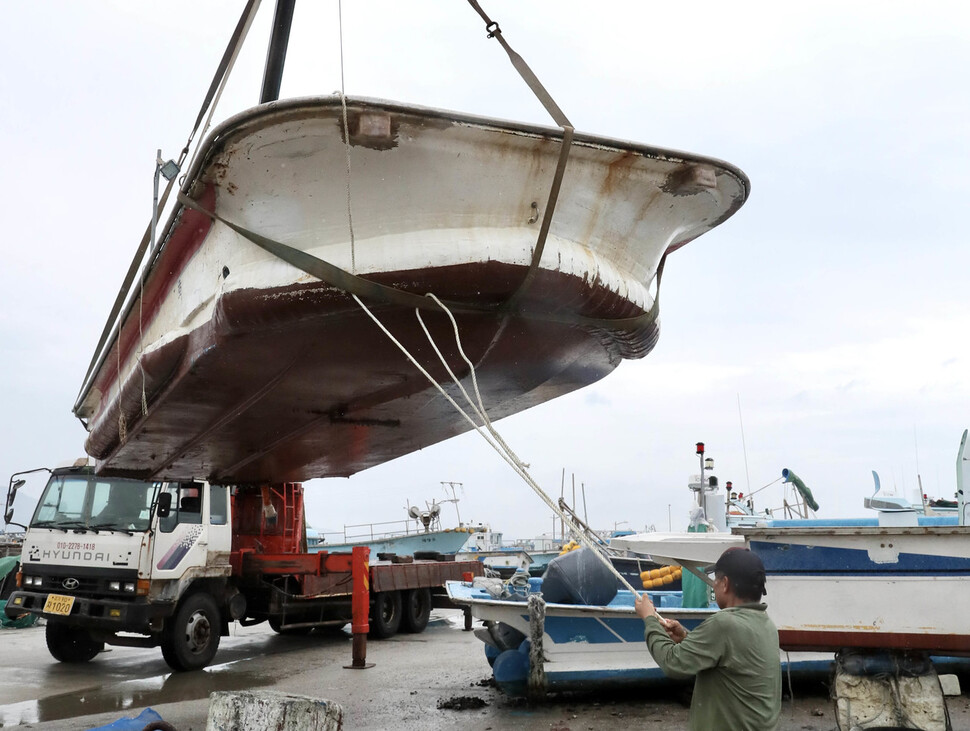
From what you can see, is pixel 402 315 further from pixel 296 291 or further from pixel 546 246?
pixel 546 246

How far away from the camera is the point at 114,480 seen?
344 inches

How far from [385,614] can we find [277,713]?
28.4 feet

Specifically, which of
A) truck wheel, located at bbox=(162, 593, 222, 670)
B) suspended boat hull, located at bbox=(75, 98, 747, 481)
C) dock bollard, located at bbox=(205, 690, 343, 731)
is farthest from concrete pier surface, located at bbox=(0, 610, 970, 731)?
suspended boat hull, located at bbox=(75, 98, 747, 481)

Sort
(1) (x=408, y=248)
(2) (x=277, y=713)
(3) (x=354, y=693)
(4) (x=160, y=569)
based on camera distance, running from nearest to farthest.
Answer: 1. (2) (x=277, y=713)
2. (1) (x=408, y=248)
3. (3) (x=354, y=693)
4. (4) (x=160, y=569)

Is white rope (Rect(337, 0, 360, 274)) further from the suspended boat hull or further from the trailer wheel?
the trailer wheel

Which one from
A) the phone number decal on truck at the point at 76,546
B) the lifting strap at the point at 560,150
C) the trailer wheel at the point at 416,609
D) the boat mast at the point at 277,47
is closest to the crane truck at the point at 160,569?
the phone number decal on truck at the point at 76,546

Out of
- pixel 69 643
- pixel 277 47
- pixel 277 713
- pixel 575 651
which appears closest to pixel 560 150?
pixel 277 713

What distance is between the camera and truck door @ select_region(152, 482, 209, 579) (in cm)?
841

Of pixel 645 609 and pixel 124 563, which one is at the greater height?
pixel 124 563

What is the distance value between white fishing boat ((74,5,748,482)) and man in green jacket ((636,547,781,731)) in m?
1.44

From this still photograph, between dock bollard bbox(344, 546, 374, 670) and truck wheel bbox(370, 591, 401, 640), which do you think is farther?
truck wheel bbox(370, 591, 401, 640)

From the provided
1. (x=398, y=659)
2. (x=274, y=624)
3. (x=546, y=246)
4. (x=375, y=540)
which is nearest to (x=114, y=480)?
(x=274, y=624)

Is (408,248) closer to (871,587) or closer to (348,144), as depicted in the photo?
(348,144)

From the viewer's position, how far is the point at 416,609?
39.8 ft
